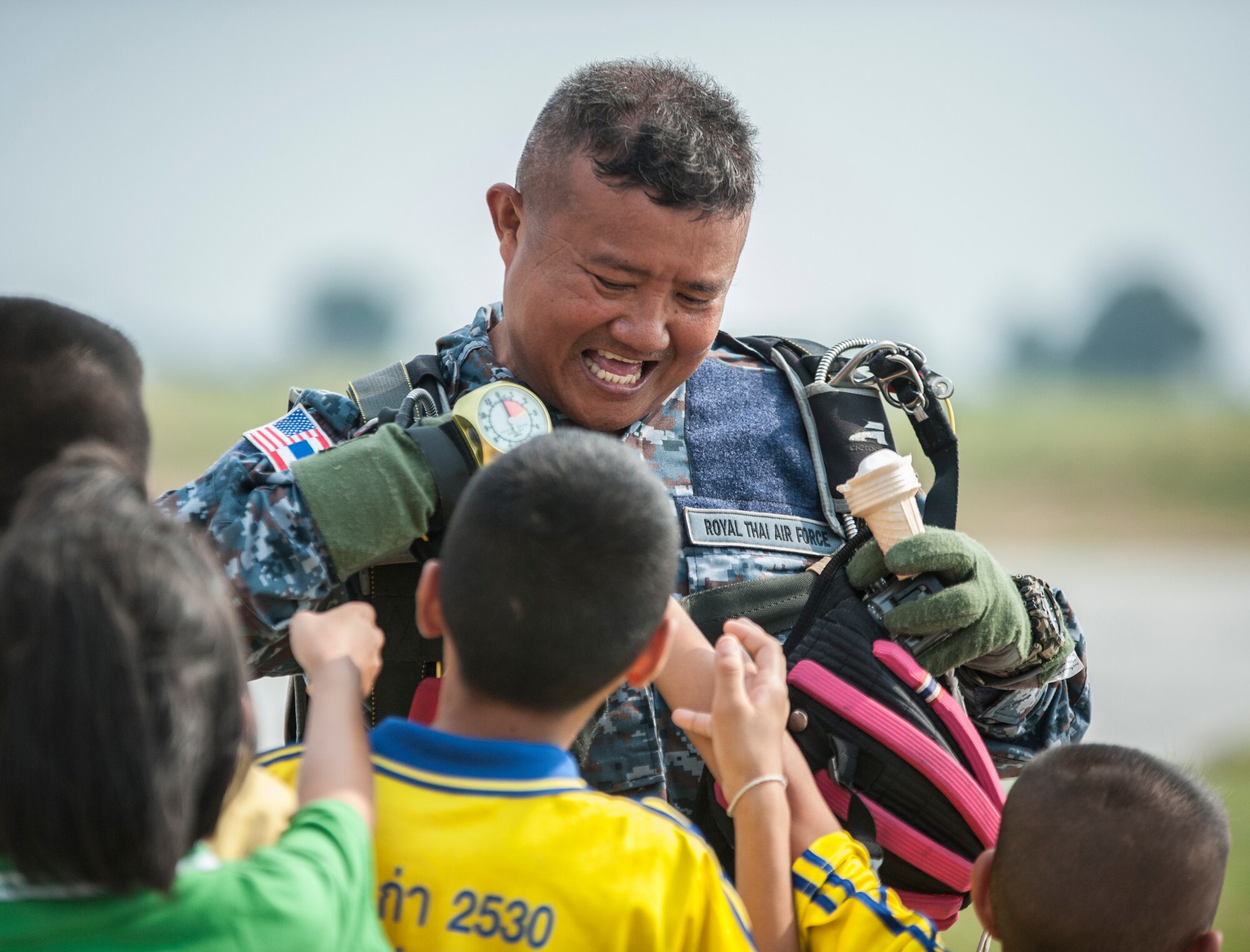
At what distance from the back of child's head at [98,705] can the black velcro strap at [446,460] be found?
0.89m

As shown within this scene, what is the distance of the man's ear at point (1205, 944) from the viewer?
1771mm

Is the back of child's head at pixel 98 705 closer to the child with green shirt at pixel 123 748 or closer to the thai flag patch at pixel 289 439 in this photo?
the child with green shirt at pixel 123 748

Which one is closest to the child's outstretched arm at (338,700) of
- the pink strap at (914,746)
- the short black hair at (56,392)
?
the short black hair at (56,392)

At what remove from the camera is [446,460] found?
2213mm

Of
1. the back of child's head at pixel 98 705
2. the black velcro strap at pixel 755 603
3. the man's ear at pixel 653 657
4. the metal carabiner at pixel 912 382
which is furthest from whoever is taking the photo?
the metal carabiner at pixel 912 382

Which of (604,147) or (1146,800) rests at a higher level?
(604,147)

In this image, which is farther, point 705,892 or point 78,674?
point 705,892

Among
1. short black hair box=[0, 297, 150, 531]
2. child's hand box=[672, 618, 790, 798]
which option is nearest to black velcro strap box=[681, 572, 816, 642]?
child's hand box=[672, 618, 790, 798]

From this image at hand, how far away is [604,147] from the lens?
2584mm

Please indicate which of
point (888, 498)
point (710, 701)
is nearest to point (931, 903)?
point (710, 701)

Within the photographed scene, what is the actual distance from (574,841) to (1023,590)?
4.46 feet

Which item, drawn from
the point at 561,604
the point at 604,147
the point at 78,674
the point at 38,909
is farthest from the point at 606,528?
the point at 604,147

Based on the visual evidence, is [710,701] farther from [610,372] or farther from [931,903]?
[610,372]

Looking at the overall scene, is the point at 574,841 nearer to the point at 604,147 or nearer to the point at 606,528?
the point at 606,528
